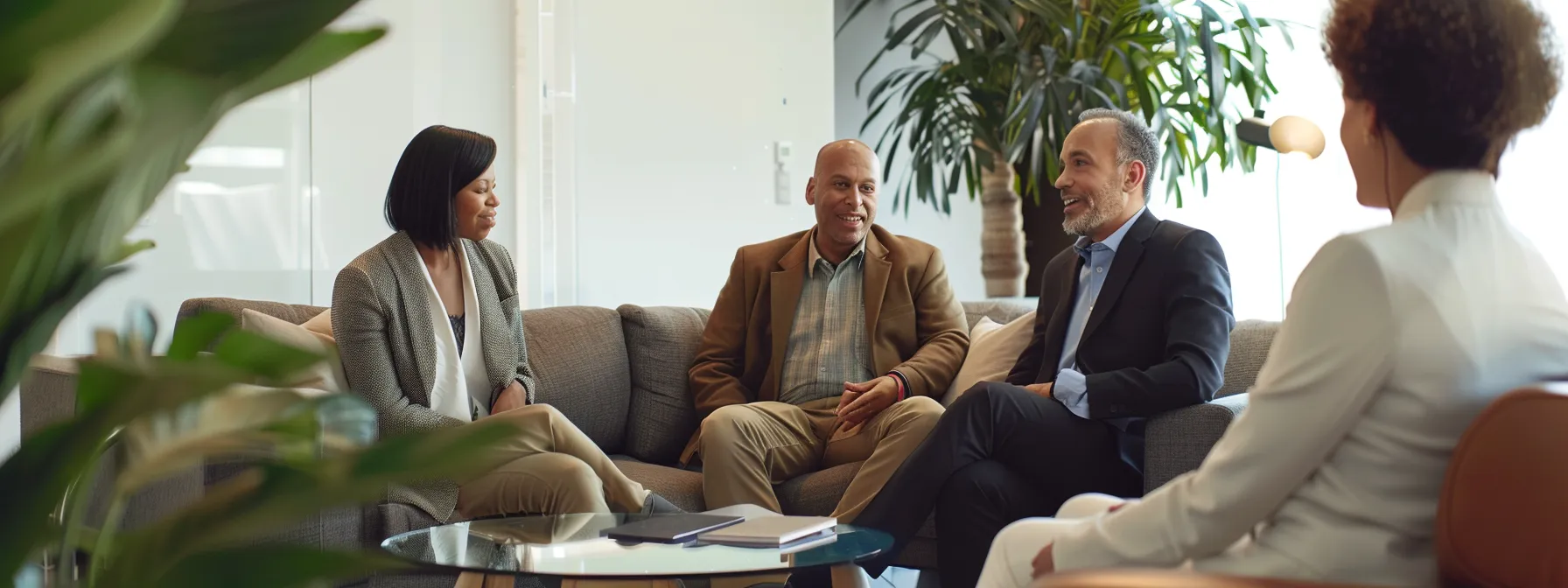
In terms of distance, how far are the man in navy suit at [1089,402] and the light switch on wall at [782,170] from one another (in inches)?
77.7

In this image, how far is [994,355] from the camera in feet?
10.6

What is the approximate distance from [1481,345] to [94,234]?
45.3 inches

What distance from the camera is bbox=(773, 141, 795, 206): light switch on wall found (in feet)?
15.7

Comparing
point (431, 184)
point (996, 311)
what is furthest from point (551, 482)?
point (996, 311)

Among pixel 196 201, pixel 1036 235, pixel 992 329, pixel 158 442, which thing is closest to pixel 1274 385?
pixel 158 442

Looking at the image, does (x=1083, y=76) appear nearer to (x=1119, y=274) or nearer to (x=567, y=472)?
(x=1119, y=274)

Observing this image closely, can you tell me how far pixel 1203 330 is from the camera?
264 cm

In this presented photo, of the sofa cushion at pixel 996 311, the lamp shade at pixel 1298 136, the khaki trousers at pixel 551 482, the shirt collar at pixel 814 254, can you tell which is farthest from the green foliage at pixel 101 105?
the sofa cushion at pixel 996 311

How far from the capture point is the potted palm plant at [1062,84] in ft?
14.1

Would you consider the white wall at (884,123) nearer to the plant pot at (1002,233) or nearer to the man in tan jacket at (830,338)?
the plant pot at (1002,233)

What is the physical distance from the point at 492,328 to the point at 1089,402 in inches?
56.1

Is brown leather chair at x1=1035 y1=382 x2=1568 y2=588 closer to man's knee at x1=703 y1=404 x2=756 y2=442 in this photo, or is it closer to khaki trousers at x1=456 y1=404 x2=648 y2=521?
khaki trousers at x1=456 y1=404 x2=648 y2=521

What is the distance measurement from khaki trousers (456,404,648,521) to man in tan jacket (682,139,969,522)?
0.36 meters

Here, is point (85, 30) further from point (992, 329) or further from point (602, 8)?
point (602, 8)
